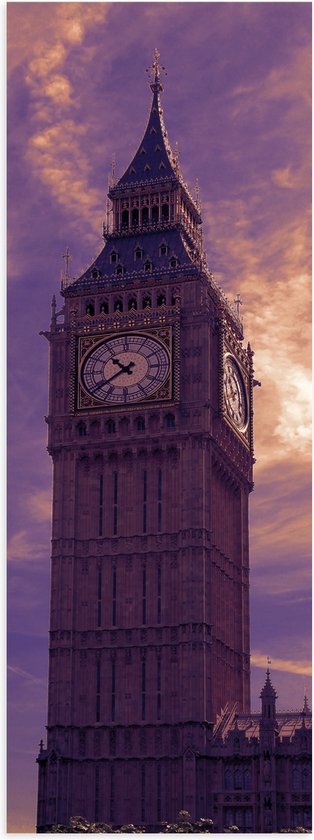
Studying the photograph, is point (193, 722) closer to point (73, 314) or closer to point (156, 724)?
point (156, 724)

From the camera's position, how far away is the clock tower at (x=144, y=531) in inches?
4783

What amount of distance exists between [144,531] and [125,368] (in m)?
12.7

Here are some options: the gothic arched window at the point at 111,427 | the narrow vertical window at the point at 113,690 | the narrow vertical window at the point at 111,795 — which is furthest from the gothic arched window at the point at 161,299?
the narrow vertical window at the point at 111,795

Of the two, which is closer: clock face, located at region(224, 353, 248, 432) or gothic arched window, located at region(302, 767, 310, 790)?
gothic arched window, located at region(302, 767, 310, 790)

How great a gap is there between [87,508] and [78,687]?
13.6 m

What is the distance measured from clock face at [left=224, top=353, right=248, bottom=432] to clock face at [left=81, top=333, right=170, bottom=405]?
6.21 m

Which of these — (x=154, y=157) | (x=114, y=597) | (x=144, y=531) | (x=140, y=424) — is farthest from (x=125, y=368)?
(x=154, y=157)

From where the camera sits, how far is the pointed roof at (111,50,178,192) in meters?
144

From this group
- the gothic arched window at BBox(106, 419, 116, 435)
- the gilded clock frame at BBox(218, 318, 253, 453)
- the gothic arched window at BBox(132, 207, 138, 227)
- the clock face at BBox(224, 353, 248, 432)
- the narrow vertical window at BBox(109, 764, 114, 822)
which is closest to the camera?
the narrow vertical window at BBox(109, 764, 114, 822)

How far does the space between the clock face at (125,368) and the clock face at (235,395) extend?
621cm

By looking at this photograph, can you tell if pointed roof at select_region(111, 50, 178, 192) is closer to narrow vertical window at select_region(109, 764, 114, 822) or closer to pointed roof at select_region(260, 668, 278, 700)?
pointed roof at select_region(260, 668, 278, 700)

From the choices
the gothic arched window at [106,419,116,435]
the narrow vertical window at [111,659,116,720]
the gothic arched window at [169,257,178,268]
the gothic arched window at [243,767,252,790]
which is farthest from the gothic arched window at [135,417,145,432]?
the gothic arched window at [243,767,252,790]

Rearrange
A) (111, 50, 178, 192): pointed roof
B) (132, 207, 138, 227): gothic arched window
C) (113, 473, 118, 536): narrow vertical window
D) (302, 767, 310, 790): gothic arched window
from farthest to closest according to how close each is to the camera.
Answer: (111, 50, 178, 192): pointed roof, (132, 207, 138, 227): gothic arched window, (113, 473, 118, 536): narrow vertical window, (302, 767, 310, 790): gothic arched window

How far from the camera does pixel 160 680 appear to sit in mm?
123250
